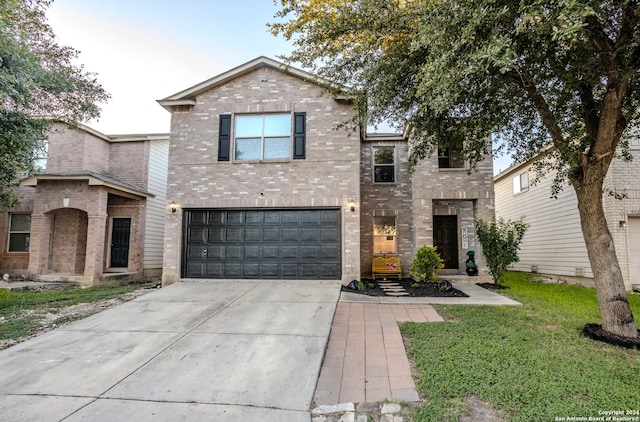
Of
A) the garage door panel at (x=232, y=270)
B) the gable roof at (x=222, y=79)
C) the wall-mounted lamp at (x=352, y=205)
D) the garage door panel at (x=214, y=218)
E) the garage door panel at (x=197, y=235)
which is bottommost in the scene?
the garage door panel at (x=232, y=270)

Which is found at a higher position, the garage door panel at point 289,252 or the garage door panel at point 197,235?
the garage door panel at point 197,235

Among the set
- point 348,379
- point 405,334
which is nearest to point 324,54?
point 405,334

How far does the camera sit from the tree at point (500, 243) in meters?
9.27

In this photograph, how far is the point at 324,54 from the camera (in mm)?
6688

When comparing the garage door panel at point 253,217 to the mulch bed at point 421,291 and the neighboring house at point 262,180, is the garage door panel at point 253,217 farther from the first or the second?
the mulch bed at point 421,291

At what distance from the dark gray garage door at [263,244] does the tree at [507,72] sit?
342 centimetres

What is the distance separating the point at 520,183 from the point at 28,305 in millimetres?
17737

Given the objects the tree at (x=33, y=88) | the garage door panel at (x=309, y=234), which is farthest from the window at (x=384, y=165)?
the tree at (x=33, y=88)

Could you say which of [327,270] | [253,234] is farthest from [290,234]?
[327,270]

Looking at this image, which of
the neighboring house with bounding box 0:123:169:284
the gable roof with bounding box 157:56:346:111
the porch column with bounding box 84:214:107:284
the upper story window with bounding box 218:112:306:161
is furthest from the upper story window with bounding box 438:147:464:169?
the porch column with bounding box 84:214:107:284

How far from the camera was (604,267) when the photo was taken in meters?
4.80

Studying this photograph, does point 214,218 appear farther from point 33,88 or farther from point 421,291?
point 421,291

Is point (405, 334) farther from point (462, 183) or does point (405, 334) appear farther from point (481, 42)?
point (462, 183)

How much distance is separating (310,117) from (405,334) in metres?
6.94
